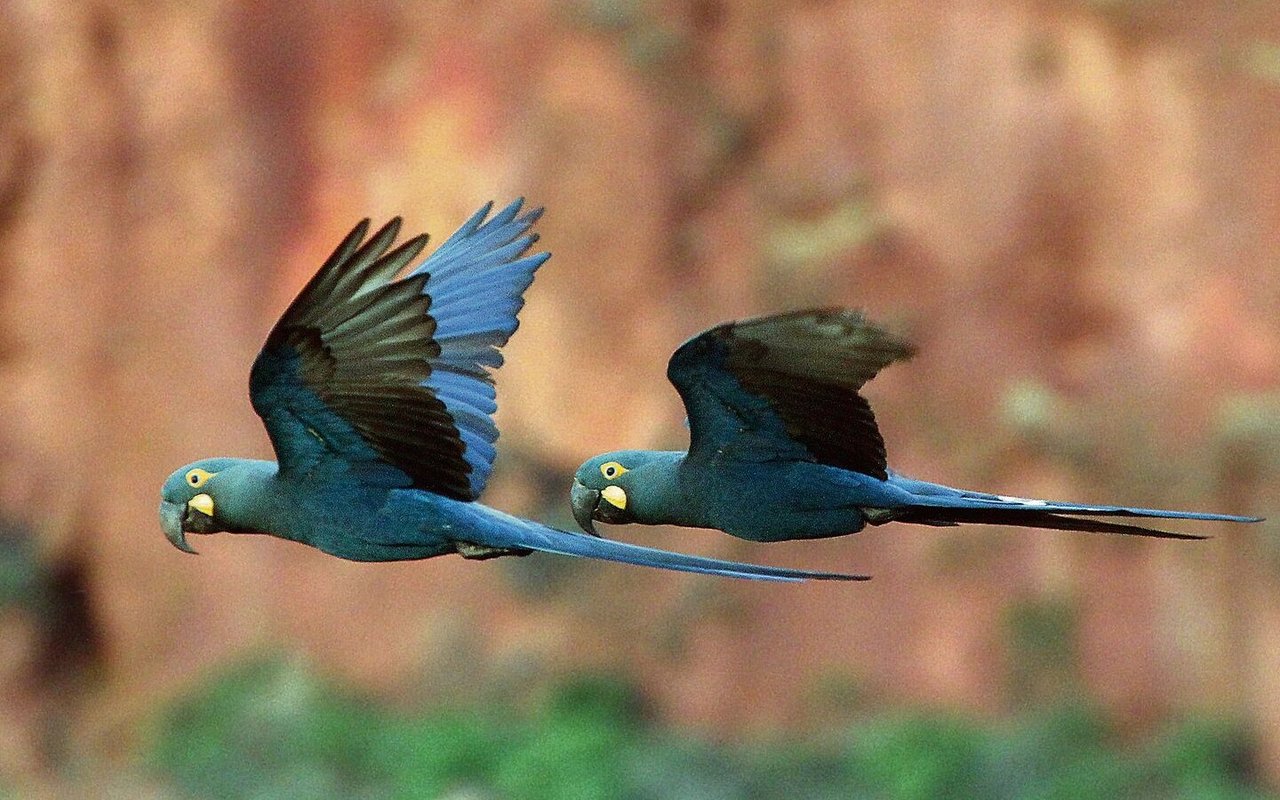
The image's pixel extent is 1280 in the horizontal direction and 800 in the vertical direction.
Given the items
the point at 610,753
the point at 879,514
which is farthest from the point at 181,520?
the point at 610,753

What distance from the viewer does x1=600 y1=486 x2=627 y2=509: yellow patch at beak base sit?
4.77 metres

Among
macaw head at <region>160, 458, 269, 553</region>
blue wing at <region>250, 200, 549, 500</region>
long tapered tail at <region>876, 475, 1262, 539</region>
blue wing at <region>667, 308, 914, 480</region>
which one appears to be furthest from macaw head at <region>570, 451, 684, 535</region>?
macaw head at <region>160, 458, 269, 553</region>

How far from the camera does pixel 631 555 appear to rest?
414 centimetres

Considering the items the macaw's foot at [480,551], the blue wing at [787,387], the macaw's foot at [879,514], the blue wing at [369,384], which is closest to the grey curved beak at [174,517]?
the blue wing at [369,384]

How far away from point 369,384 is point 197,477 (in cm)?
52

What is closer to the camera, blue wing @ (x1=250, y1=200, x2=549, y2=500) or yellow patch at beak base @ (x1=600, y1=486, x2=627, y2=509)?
blue wing @ (x1=250, y1=200, x2=549, y2=500)

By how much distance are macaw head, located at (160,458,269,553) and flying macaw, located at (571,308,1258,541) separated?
0.83 meters

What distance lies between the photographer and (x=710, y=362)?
4.35 m

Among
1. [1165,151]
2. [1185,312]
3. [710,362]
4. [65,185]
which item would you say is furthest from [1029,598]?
[710,362]

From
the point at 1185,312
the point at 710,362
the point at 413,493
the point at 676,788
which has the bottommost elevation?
the point at 676,788

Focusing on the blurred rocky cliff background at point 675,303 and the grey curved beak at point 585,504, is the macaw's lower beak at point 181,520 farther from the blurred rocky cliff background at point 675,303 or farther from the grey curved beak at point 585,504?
the blurred rocky cliff background at point 675,303

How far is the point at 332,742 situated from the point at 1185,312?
514cm

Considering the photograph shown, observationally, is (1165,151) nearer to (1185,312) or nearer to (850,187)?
(1185,312)

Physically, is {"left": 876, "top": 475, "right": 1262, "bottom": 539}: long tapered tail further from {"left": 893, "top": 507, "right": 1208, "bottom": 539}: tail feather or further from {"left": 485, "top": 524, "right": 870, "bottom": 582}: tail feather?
{"left": 485, "top": 524, "right": 870, "bottom": 582}: tail feather
